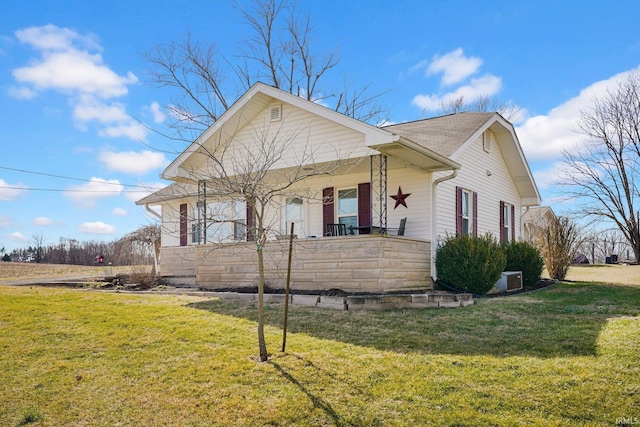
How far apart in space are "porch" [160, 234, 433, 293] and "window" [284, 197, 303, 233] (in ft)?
8.33

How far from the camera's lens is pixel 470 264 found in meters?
11.0

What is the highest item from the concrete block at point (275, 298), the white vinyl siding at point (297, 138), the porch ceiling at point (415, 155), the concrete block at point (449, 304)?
the white vinyl siding at point (297, 138)

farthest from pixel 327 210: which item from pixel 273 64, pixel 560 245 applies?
pixel 273 64

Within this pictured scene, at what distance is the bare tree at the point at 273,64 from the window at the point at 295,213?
11000mm

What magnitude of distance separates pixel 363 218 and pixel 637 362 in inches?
312

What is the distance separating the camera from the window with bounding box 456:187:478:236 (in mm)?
13008

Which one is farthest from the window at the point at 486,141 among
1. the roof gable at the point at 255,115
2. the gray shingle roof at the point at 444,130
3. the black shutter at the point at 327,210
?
the roof gable at the point at 255,115

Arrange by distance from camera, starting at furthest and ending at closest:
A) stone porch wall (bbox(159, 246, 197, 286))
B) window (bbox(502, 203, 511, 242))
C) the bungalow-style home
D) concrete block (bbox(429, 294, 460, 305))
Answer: window (bbox(502, 203, 511, 242)) < stone porch wall (bbox(159, 246, 197, 286)) < the bungalow-style home < concrete block (bbox(429, 294, 460, 305))

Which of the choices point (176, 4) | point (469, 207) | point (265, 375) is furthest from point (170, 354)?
point (469, 207)

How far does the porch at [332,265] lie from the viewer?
9688 millimetres

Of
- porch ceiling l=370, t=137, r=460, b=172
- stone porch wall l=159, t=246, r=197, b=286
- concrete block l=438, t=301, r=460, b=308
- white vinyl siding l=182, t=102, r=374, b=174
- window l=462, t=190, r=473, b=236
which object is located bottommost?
concrete block l=438, t=301, r=460, b=308

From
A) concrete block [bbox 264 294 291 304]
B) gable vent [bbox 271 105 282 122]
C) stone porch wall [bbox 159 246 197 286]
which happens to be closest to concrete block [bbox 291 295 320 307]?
concrete block [bbox 264 294 291 304]

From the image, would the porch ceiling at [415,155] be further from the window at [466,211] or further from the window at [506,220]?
the window at [506,220]

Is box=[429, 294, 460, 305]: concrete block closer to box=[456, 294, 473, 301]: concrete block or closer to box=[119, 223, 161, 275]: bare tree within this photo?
box=[456, 294, 473, 301]: concrete block
